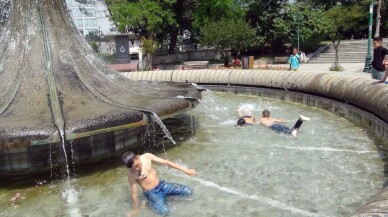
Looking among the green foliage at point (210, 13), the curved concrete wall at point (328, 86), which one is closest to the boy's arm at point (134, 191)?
the curved concrete wall at point (328, 86)

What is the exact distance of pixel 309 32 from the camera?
30219 mm

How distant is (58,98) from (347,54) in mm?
25484

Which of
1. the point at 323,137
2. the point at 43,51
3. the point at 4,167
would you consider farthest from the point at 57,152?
the point at 323,137

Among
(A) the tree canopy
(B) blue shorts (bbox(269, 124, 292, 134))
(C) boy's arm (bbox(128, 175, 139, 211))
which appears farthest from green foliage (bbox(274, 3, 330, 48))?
(C) boy's arm (bbox(128, 175, 139, 211))

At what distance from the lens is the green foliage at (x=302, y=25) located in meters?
30.3

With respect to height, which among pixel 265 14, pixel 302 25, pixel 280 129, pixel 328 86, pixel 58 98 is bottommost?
pixel 280 129

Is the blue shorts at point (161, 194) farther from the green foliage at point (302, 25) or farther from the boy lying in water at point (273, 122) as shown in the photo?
the green foliage at point (302, 25)

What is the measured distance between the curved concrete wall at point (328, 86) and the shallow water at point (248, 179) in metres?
0.56

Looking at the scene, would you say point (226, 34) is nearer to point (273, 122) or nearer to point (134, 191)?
point (273, 122)

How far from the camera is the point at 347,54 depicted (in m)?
28.1

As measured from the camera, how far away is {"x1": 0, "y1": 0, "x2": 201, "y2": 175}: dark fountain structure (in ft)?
19.0

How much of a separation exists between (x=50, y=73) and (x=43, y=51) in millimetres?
560

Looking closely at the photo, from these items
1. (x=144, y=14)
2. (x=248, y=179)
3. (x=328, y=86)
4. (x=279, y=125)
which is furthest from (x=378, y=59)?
(x=144, y=14)

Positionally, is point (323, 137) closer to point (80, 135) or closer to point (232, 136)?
point (232, 136)
